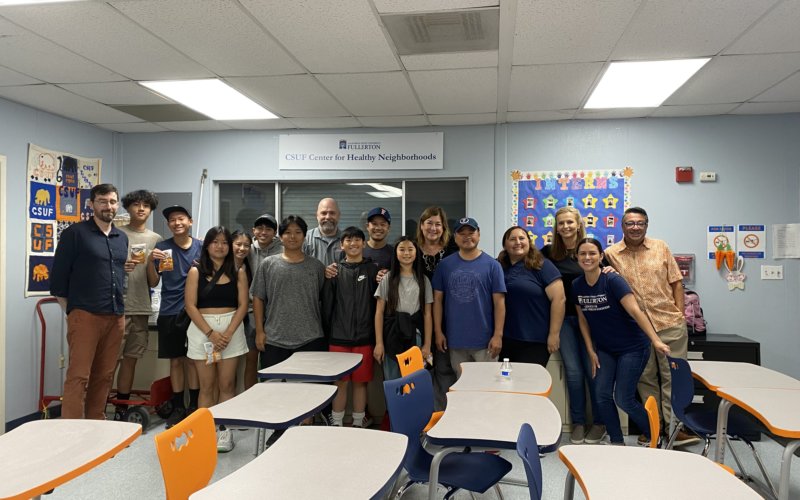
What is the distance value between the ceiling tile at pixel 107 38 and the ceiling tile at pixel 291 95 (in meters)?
0.39

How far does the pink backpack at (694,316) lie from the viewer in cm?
438

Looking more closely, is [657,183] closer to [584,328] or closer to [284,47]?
[584,328]

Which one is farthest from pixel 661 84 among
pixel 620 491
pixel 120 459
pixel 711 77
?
pixel 120 459

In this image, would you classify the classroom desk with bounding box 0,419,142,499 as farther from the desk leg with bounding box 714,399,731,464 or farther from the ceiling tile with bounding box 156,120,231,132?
the ceiling tile with bounding box 156,120,231,132

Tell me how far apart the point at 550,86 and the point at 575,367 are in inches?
88.0

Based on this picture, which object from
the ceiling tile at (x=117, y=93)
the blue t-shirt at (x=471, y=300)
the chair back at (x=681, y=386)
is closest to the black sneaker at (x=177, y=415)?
the blue t-shirt at (x=471, y=300)

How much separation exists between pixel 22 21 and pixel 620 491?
3.76 metres

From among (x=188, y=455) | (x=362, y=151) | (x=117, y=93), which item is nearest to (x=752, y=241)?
(x=362, y=151)

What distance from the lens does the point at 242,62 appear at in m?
3.46

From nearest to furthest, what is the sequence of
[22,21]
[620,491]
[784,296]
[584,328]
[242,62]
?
[620,491], [22,21], [242,62], [584,328], [784,296]

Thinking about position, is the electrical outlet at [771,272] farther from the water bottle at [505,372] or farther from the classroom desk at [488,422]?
the classroom desk at [488,422]

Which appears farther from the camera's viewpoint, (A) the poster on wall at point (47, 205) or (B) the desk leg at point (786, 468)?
(A) the poster on wall at point (47, 205)

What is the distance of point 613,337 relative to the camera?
11.4 ft

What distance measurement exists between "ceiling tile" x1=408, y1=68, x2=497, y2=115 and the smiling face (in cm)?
120
